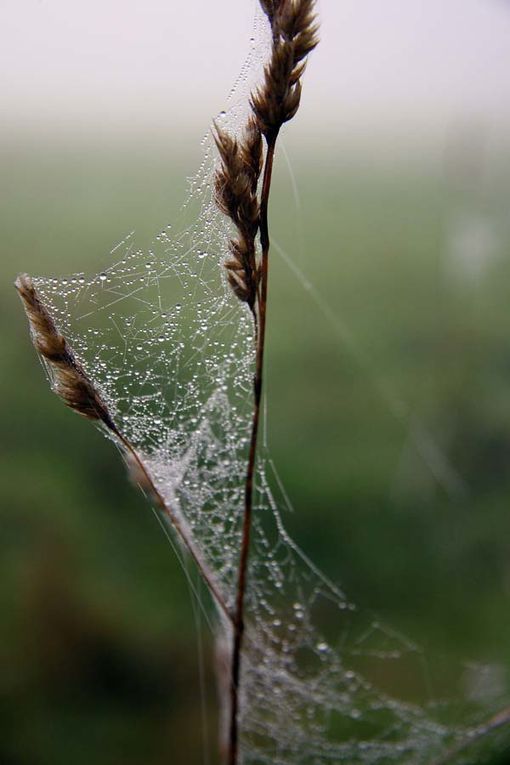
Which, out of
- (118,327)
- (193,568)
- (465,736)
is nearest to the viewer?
(118,327)

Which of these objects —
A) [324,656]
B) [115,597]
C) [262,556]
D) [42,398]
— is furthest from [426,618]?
[42,398]

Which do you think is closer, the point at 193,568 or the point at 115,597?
the point at 193,568

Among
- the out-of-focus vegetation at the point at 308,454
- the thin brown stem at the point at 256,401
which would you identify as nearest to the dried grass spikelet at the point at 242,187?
the thin brown stem at the point at 256,401

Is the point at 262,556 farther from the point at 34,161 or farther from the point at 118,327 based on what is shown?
the point at 34,161

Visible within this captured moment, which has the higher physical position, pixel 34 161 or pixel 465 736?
pixel 34 161

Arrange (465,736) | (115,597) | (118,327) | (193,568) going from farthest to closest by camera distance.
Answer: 1. (115,597)
2. (465,736)
3. (193,568)
4. (118,327)

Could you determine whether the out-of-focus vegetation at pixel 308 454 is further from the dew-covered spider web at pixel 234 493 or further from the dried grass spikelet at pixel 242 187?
the dried grass spikelet at pixel 242 187

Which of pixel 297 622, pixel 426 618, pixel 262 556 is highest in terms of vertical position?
pixel 262 556
